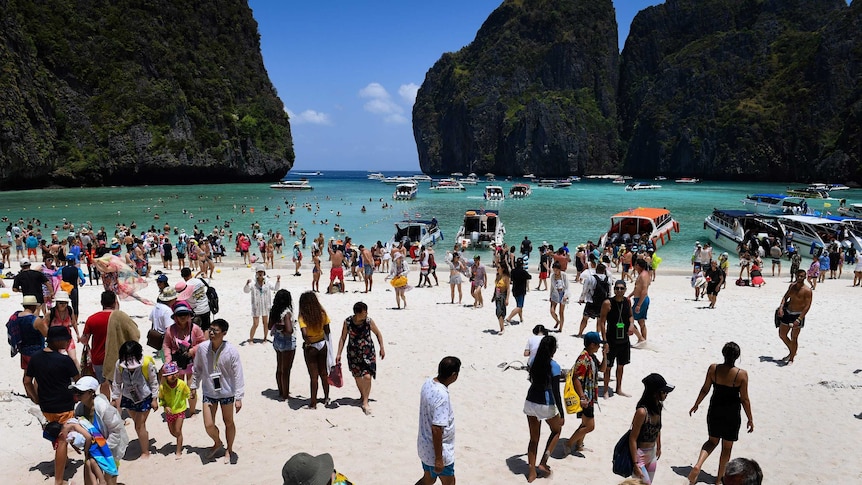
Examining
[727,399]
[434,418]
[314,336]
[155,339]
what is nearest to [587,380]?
[727,399]

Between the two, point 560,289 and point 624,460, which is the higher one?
point 560,289

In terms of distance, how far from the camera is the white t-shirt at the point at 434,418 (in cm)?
455

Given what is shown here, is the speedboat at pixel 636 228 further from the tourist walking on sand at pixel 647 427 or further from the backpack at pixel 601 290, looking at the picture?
the tourist walking on sand at pixel 647 427

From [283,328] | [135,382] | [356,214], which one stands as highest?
[283,328]

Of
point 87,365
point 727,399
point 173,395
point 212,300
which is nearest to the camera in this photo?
point 727,399

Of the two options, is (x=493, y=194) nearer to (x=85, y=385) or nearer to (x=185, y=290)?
(x=185, y=290)

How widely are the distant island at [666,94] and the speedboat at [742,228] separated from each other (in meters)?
87.4

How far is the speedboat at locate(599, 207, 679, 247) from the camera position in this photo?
28.1m

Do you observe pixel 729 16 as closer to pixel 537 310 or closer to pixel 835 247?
pixel 835 247

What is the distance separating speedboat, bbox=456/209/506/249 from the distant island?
97662 mm

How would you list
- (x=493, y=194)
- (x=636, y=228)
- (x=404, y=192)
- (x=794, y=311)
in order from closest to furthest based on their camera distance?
(x=794, y=311), (x=636, y=228), (x=404, y=192), (x=493, y=194)

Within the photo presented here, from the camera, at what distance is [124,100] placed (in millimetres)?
84312

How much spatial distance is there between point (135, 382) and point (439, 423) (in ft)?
10.6

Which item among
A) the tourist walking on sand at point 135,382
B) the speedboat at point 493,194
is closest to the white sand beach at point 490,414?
the tourist walking on sand at point 135,382
